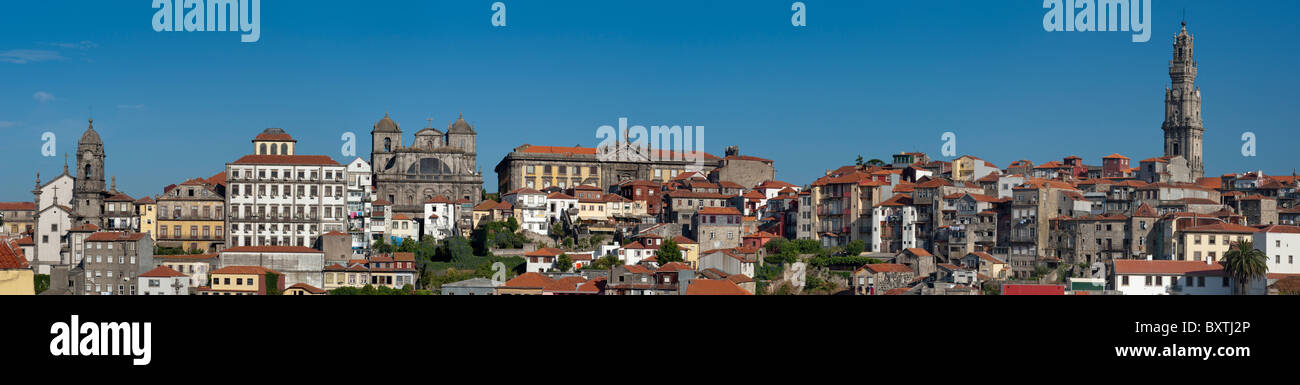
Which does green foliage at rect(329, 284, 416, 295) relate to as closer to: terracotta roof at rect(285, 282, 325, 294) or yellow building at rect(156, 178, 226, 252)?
terracotta roof at rect(285, 282, 325, 294)

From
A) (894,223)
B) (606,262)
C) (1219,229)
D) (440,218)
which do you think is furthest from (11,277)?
(1219,229)

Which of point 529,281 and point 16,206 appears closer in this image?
point 529,281

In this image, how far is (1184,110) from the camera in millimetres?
108250

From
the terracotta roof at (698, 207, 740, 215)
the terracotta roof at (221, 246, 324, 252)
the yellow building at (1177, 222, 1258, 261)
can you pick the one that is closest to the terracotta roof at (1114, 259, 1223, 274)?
the yellow building at (1177, 222, 1258, 261)

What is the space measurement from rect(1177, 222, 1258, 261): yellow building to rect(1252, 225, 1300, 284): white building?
131 centimetres

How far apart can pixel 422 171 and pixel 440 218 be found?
7.81 metres

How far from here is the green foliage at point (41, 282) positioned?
2598 inches

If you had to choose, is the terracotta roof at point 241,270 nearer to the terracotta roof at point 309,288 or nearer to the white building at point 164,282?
the terracotta roof at point 309,288

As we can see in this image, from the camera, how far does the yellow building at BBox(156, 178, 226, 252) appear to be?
71.1m

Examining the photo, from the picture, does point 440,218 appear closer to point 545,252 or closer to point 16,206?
point 545,252

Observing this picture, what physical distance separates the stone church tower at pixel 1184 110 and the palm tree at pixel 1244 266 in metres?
49.5

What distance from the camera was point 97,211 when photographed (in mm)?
73500

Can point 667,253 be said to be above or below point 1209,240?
below
